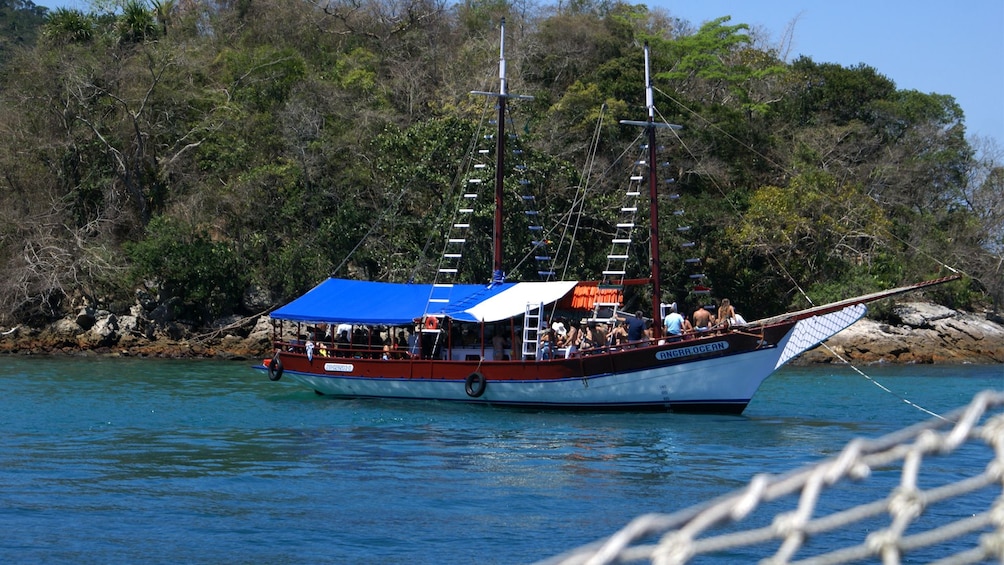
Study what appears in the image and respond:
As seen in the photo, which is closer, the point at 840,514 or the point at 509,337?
the point at 840,514

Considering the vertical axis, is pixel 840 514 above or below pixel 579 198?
below

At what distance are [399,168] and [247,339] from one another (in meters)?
8.12

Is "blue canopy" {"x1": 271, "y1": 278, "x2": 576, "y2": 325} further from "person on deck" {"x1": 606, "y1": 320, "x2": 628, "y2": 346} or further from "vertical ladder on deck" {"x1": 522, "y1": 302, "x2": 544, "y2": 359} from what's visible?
"person on deck" {"x1": 606, "y1": 320, "x2": 628, "y2": 346}

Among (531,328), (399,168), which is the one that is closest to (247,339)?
(399,168)

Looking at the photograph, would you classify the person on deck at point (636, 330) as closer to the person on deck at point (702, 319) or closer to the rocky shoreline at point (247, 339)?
the person on deck at point (702, 319)

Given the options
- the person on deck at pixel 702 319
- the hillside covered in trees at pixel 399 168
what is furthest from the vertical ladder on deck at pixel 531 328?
the hillside covered in trees at pixel 399 168

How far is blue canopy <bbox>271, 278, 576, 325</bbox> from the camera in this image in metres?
24.8

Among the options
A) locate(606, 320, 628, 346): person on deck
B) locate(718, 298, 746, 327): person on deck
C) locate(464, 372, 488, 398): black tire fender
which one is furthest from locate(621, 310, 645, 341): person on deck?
locate(464, 372, 488, 398): black tire fender

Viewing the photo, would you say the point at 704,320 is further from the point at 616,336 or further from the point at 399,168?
the point at 399,168

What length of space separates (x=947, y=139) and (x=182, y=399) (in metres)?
33.3

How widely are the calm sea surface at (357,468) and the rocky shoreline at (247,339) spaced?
1071 centimetres

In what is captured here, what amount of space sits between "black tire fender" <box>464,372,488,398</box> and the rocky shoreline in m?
16.3

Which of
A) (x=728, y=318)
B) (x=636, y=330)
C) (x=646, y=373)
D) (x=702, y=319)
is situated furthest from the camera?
(x=702, y=319)

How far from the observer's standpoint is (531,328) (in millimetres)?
24328
